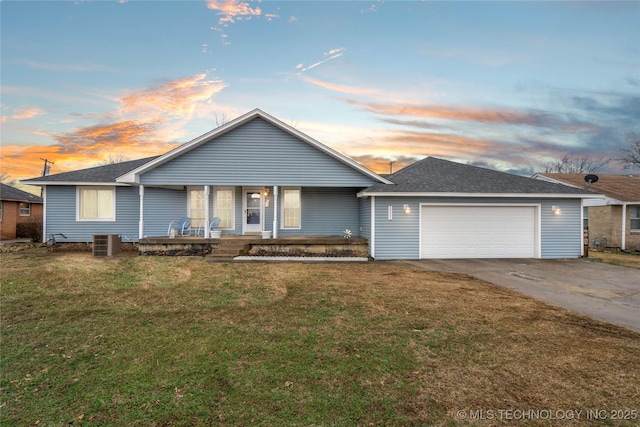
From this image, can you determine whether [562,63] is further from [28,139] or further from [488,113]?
[28,139]

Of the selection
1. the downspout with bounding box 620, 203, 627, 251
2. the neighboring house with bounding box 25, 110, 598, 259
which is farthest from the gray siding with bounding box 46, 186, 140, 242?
the downspout with bounding box 620, 203, 627, 251

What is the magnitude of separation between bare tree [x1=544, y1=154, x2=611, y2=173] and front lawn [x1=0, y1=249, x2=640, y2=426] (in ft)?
149

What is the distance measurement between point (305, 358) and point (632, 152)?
40460 millimetres

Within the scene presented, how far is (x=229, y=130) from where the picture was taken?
1281cm

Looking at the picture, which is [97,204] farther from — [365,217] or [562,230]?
[562,230]

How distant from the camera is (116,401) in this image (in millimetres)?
2945

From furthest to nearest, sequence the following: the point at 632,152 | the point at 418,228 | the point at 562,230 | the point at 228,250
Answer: the point at 632,152 < the point at 562,230 < the point at 418,228 < the point at 228,250

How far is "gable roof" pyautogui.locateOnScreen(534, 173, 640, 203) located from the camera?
16.8 m

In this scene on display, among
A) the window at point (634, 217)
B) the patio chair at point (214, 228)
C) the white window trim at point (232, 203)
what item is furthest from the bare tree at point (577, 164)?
the patio chair at point (214, 228)

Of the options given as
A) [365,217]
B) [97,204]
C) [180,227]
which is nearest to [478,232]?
[365,217]

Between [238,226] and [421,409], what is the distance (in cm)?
1256

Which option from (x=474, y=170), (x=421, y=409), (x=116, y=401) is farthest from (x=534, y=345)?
(x=474, y=170)

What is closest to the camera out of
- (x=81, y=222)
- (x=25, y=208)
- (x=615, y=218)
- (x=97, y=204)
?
(x=81, y=222)

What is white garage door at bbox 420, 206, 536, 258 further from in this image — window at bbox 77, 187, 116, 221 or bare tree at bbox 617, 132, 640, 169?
bare tree at bbox 617, 132, 640, 169
